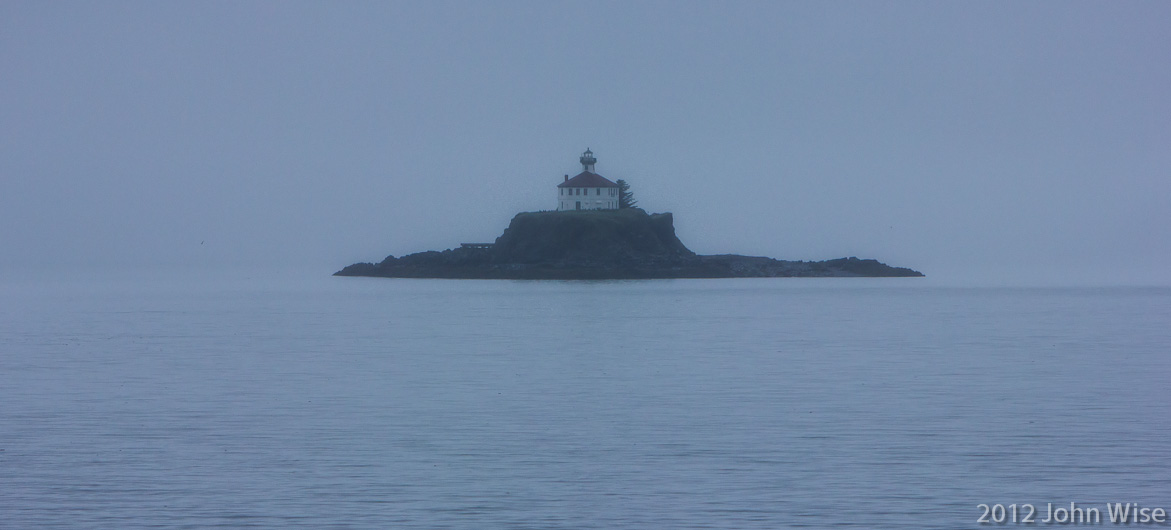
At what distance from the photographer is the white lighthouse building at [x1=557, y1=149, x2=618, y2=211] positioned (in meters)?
111

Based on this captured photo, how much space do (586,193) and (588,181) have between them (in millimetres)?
1418

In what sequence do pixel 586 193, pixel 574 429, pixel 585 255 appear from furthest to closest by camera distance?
pixel 586 193
pixel 585 255
pixel 574 429

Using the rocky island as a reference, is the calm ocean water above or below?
below

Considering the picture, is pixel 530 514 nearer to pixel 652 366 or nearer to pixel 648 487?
pixel 648 487

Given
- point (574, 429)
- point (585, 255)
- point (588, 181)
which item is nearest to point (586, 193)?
point (588, 181)

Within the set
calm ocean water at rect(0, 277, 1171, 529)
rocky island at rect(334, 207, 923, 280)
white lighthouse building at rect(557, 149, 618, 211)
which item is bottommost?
calm ocean water at rect(0, 277, 1171, 529)

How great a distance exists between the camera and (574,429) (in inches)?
682

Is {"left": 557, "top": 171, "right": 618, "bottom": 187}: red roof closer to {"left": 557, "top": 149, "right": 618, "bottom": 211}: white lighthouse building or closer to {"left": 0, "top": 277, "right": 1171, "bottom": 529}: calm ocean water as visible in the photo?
{"left": 557, "top": 149, "right": 618, "bottom": 211}: white lighthouse building

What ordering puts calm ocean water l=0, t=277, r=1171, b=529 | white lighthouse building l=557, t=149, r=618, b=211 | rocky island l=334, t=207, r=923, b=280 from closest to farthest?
calm ocean water l=0, t=277, r=1171, b=529
rocky island l=334, t=207, r=923, b=280
white lighthouse building l=557, t=149, r=618, b=211

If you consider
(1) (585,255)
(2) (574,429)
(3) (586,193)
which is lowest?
(2) (574,429)

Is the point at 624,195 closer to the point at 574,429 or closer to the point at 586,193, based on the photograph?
the point at 586,193

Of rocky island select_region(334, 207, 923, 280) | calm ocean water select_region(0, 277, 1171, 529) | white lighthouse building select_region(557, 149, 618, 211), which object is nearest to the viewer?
calm ocean water select_region(0, 277, 1171, 529)

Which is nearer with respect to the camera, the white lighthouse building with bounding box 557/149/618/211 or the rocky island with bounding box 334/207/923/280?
the rocky island with bounding box 334/207/923/280

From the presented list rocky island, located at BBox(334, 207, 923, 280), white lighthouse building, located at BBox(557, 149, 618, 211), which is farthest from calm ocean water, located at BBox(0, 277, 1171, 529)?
white lighthouse building, located at BBox(557, 149, 618, 211)
